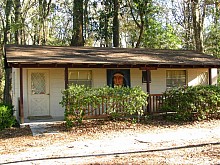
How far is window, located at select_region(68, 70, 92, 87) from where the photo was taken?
12922 mm

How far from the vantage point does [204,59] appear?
48.7 ft

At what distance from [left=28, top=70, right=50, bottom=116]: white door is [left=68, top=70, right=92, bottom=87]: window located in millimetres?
1061

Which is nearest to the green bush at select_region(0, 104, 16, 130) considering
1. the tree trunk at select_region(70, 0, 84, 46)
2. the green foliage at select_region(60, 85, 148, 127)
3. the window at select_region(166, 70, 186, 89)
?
the green foliage at select_region(60, 85, 148, 127)

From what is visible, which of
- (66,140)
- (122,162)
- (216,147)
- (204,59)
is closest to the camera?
(122,162)

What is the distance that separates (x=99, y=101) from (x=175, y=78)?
5766 mm

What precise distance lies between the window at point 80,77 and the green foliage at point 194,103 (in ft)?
12.8

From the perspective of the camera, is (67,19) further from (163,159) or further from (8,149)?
(163,159)

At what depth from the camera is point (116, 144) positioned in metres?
7.84

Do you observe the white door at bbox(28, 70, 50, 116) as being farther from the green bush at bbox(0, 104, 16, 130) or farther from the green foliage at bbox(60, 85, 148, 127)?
the green foliage at bbox(60, 85, 148, 127)

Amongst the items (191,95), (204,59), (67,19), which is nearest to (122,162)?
(191,95)

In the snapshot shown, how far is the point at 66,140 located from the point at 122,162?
311 cm

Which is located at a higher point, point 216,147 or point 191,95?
point 191,95

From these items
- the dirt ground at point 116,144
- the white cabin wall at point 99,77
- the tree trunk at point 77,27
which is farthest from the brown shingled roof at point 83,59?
the tree trunk at point 77,27

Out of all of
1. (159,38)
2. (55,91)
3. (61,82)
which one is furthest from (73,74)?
(159,38)
